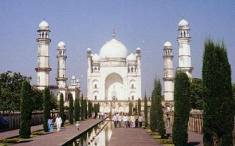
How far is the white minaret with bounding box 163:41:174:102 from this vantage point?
194 ft

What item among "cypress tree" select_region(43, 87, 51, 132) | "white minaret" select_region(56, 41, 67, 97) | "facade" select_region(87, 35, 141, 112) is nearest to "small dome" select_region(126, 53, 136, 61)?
"facade" select_region(87, 35, 141, 112)

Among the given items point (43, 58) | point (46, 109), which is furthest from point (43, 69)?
point (46, 109)

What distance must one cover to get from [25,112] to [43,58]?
121ft

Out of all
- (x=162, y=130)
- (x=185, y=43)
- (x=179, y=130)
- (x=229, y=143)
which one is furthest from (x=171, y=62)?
(x=229, y=143)

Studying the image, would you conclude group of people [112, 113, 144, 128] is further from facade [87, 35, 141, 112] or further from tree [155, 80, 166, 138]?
facade [87, 35, 141, 112]

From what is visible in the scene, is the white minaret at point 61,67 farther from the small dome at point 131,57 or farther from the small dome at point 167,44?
the small dome at point 167,44

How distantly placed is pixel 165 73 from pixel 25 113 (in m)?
44.4

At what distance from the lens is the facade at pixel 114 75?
204ft

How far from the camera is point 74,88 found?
6706 centimetres

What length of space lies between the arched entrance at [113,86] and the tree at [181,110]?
49159mm

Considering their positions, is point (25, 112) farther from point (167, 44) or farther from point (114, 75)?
point (167, 44)

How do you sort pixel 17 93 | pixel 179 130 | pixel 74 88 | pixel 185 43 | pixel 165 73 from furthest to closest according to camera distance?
pixel 74 88 → pixel 165 73 → pixel 185 43 → pixel 17 93 → pixel 179 130

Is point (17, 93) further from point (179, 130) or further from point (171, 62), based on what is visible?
point (171, 62)

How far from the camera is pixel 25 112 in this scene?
1783cm
